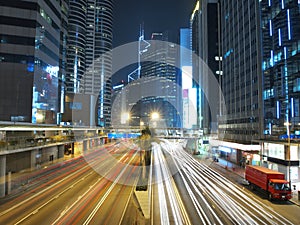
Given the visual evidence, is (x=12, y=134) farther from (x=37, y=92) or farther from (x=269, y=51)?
(x=269, y=51)

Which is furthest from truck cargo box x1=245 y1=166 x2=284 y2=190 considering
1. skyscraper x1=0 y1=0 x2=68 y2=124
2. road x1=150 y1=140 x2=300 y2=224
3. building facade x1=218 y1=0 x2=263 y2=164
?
skyscraper x1=0 y1=0 x2=68 y2=124

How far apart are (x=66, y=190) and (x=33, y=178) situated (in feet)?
33.9

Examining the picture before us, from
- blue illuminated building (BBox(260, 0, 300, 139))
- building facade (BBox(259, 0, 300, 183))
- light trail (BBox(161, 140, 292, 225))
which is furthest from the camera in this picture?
blue illuminated building (BBox(260, 0, 300, 139))

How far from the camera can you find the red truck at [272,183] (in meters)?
26.8

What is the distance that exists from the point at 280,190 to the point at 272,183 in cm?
105

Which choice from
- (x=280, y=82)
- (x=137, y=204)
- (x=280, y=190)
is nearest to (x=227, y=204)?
(x=280, y=190)

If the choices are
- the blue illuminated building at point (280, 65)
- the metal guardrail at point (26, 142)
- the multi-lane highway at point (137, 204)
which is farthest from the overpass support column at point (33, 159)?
the blue illuminated building at point (280, 65)

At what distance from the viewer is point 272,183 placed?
90.1 feet

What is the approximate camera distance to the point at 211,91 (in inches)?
4294

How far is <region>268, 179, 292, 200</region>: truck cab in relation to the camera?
1051 inches

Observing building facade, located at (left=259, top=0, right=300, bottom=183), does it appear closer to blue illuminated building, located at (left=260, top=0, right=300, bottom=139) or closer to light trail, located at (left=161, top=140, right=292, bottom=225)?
blue illuminated building, located at (left=260, top=0, right=300, bottom=139)

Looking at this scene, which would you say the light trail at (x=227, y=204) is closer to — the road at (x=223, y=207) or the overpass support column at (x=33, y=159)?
the road at (x=223, y=207)

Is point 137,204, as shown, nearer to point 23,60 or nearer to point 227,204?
point 227,204

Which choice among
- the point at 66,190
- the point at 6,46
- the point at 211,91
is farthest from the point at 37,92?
the point at 211,91
